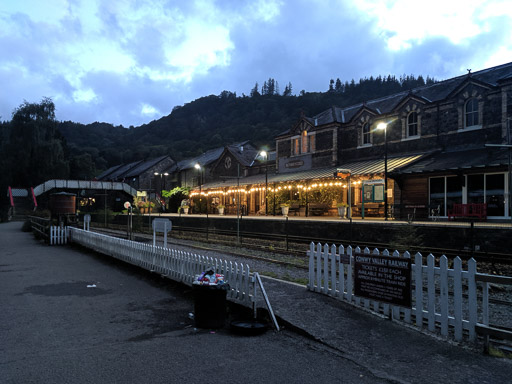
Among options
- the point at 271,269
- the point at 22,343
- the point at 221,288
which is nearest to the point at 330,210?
the point at 271,269

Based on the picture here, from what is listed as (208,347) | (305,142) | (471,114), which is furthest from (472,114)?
(208,347)

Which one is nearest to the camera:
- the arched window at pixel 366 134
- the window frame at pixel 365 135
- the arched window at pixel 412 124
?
the arched window at pixel 412 124

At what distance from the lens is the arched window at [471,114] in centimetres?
1988

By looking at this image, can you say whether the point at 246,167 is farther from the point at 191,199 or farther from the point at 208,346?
the point at 208,346

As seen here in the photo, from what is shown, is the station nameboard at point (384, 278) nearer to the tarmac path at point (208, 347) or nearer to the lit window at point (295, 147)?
the tarmac path at point (208, 347)

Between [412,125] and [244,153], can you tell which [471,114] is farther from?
[244,153]

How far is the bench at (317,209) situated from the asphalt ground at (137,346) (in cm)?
1792

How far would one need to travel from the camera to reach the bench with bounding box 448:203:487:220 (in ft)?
54.0

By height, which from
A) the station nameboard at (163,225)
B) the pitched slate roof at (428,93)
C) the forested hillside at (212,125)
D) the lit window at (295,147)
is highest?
the forested hillside at (212,125)

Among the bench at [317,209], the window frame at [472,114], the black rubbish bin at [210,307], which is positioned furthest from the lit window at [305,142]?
the black rubbish bin at [210,307]

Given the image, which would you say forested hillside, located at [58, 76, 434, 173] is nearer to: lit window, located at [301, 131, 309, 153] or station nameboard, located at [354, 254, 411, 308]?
lit window, located at [301, 131, 309, 153]

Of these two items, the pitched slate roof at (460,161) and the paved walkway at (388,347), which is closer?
the paved walkway at (388,347)

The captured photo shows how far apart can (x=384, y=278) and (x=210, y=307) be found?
108 inches

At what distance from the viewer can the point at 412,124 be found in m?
23.0
